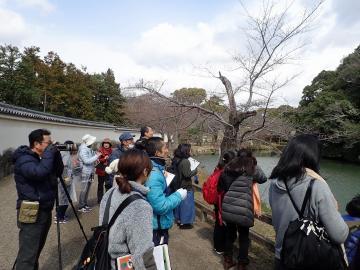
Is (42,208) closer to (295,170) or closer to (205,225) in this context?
(295,170)

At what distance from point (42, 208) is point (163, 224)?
112 centimetres

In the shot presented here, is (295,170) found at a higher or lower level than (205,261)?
higher

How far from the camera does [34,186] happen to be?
3016 mm

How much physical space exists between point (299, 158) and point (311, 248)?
1.90 feet

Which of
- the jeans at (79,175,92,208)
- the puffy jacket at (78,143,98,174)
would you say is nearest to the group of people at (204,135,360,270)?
the puffy jacket at (78,143,98,174)

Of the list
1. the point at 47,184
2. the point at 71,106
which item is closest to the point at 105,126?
the point at 71,106

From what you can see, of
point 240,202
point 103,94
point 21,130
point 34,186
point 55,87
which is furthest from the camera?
point 103,94

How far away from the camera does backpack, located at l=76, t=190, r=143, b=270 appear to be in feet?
6.59

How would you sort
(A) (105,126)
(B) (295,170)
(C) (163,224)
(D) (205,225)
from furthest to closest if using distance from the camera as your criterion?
(A) (105,126), (D) (205,225), (C) (163,224), (B) (295,170)

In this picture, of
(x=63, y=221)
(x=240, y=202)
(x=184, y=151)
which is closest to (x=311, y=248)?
(x=240, y=202)

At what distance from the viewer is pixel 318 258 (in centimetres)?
212

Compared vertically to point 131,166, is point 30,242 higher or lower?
lower

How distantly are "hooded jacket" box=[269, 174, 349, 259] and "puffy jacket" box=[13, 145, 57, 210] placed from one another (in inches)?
76.1

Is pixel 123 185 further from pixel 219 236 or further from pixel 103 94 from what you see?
pixel 103 94
